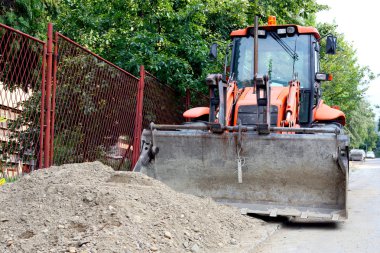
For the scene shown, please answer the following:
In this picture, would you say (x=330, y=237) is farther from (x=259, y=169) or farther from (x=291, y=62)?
(x=291, y=62)

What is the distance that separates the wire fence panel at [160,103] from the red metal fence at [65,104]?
42 mm

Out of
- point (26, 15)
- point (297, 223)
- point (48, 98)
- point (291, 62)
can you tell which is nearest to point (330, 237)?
point (297, 223)

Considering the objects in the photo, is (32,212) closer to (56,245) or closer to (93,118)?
(56,245)

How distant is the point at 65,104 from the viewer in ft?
25.6

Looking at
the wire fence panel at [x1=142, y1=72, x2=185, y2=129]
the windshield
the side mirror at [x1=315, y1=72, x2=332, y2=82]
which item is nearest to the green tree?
the wire fence panel at [x1=142, y1=72, x2=185, y2=129]

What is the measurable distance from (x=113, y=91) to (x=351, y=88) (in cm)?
2237

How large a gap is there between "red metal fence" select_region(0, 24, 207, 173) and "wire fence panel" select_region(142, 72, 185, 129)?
0.14ft

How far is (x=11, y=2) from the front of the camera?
9.57m

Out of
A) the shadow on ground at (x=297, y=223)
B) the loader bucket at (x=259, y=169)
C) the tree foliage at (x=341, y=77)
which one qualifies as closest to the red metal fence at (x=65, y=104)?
the loader bucket at (x=259, y=169)

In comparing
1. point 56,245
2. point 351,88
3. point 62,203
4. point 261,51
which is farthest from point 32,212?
point 351,88

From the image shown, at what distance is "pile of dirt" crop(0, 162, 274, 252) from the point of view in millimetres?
4735

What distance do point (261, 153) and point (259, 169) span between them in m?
0.24

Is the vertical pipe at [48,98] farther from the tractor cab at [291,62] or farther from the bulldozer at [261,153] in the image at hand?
the tractor cab at [291,62]

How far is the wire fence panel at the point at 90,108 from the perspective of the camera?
25.4 ft
